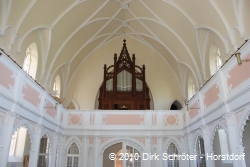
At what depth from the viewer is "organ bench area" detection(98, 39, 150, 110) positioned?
15.9m

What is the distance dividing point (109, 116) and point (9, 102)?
7.36 m

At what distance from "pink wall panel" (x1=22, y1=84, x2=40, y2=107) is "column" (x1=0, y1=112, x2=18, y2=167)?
1.39 meters

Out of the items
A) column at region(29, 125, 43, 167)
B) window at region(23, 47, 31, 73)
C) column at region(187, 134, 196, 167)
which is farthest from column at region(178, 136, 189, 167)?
window at region(23, 47, 31, 73)

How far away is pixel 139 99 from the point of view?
1603 cm

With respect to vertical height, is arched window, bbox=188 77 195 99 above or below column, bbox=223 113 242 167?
above

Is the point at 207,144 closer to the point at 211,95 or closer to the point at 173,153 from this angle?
the point at 211,95

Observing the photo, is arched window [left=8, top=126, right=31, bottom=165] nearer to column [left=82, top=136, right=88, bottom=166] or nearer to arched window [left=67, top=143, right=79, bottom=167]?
arched window [left=67, top=143, right=79, bottom=167]

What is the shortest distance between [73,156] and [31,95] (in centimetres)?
569

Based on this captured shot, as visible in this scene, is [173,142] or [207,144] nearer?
[207,144]

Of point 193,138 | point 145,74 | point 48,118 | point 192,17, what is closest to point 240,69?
point 192,17

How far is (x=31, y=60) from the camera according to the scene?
12383 mm

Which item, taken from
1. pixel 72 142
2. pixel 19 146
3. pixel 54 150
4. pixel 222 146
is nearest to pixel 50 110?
pixel 54 150

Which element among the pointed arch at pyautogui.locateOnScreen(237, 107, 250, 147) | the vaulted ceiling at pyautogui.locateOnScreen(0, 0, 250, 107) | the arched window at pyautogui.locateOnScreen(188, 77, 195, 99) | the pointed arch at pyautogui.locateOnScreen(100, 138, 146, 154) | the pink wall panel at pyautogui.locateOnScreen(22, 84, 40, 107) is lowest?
the pointed arch at pyautogui.locateOnScreen(100, 138, 146, 154)

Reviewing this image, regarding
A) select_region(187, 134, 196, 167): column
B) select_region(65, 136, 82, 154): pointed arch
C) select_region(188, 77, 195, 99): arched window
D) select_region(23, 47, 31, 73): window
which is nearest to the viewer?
select_region(23, 47, 31, 73): window
